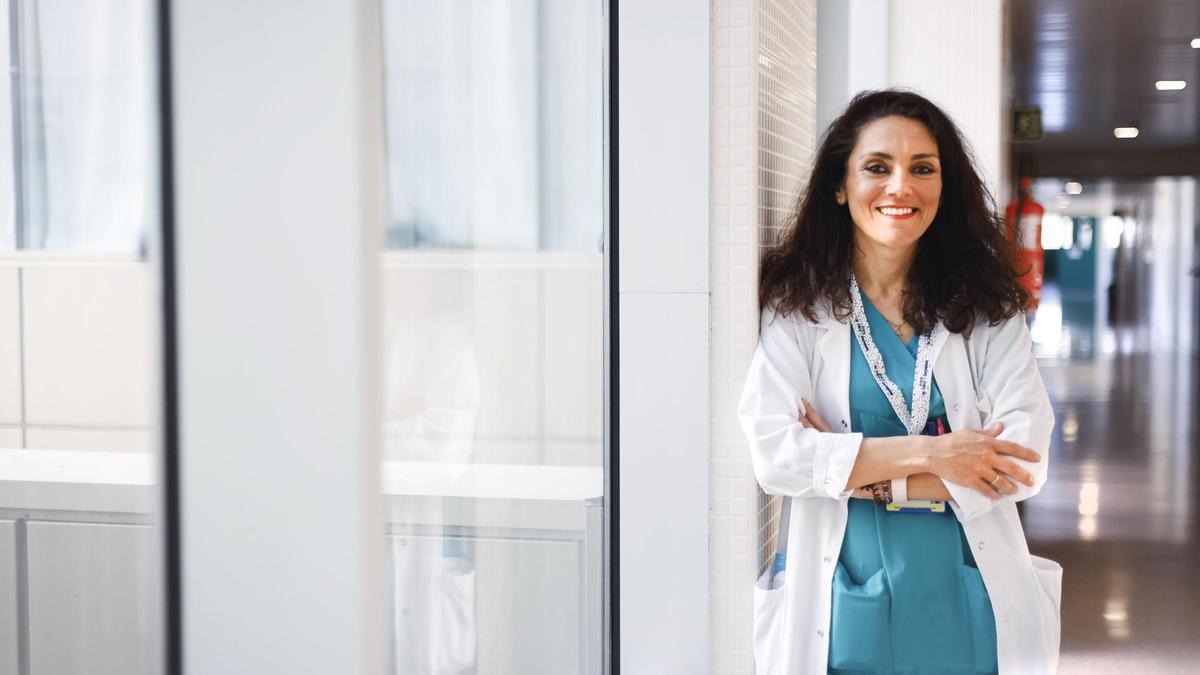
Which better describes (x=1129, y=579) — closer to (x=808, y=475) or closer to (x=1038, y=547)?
(x=1038, y=547)

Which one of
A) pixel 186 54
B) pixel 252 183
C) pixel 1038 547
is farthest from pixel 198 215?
pixel 1038 547

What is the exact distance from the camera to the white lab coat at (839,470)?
2.37 meters

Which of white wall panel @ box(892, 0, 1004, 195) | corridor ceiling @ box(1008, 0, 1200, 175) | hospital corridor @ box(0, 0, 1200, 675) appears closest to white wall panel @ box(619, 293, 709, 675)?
hospital corridor @ box(0, 0, 1200, 675)

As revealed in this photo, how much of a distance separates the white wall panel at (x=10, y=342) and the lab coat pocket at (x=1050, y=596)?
1851mm

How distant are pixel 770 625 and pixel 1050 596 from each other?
53 cm

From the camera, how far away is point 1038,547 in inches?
260

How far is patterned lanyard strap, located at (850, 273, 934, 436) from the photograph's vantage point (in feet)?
7.93

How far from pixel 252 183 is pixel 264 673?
1.80 feet

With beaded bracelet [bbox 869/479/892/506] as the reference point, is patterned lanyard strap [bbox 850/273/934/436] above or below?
above

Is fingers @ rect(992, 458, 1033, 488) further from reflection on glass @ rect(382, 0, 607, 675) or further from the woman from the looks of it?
reflection on glass @ rect(382, 0, 607, 675)

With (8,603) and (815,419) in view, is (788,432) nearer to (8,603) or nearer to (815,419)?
(815,419)

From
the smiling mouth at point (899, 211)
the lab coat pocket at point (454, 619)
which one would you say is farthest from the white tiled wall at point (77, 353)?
the smiling mouth at point (899, 211)

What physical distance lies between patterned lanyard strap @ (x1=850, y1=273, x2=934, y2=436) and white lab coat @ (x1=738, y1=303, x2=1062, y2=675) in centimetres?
2

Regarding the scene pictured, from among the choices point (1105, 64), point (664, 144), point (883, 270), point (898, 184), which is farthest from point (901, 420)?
point (1105, 64)
